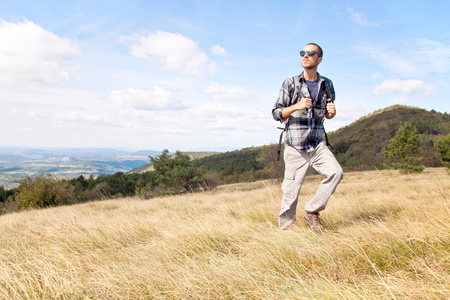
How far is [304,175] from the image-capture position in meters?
3.11

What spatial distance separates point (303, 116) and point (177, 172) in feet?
82.3

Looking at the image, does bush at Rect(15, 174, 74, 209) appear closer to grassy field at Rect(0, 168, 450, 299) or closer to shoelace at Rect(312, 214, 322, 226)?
grassy field at Rect(0, 168, 450, 299)

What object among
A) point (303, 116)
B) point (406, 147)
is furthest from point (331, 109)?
point (406, 147)

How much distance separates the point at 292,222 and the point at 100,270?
6.82 feet

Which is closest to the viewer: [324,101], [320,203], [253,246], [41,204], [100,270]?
[100,270]

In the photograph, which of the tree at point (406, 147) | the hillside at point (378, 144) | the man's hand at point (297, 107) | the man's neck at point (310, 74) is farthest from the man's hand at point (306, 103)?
the tree at point (406, 147)

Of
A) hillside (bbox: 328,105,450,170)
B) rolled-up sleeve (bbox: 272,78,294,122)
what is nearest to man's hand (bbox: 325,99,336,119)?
rolled-up sleeve (bbox: 272,78,294,122)

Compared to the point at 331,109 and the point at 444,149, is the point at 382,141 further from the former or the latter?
the point at 331,109

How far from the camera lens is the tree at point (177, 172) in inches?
1094

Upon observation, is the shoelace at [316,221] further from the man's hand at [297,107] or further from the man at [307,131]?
the man's hand at [297,107]

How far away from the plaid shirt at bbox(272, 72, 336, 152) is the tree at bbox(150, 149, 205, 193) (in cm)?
2490

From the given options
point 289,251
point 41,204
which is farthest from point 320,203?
point 41,204

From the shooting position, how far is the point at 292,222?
3.09 meters

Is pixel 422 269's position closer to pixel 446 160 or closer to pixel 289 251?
pixel 289 251
